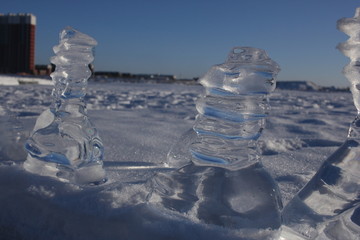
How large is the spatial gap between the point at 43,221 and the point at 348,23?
90 cm

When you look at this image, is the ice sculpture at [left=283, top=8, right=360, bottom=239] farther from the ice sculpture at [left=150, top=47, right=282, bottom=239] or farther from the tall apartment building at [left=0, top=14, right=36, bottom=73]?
the tall apartment building at [left=0, top=14, right=36, bottom=73]

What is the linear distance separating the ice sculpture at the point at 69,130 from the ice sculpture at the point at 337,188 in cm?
62

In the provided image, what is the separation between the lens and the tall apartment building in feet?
102

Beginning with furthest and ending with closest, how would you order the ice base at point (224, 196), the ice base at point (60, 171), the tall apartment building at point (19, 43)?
1. the tall apartment building at point (19, 43)
2. the ice base at point (60, 171)
3. the ice base at point (224, 196)

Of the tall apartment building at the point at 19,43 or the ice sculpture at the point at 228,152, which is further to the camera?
the tall apartment building at the point at 19,43

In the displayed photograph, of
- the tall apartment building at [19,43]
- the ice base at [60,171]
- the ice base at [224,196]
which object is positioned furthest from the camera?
the tall apartment building at [19,43]

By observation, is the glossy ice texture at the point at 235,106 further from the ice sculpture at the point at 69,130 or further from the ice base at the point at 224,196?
the ice sculpture at the point at 69,130

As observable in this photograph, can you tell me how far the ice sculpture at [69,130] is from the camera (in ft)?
3.45

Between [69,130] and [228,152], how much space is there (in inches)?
20.8

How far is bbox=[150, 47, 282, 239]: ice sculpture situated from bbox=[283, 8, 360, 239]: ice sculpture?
→ 0.21 feet

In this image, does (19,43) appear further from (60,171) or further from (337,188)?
(337,188)

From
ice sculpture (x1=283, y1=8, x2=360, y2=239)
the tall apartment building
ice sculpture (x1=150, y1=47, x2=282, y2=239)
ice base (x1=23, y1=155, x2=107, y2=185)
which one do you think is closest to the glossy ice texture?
ice sculpture (x1=150, y1=47, x2=282, y2=239)

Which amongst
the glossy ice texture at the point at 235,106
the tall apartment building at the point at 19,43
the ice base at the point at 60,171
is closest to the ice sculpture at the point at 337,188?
the glossy ice texture at the point at 235,106

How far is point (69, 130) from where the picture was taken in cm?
109
